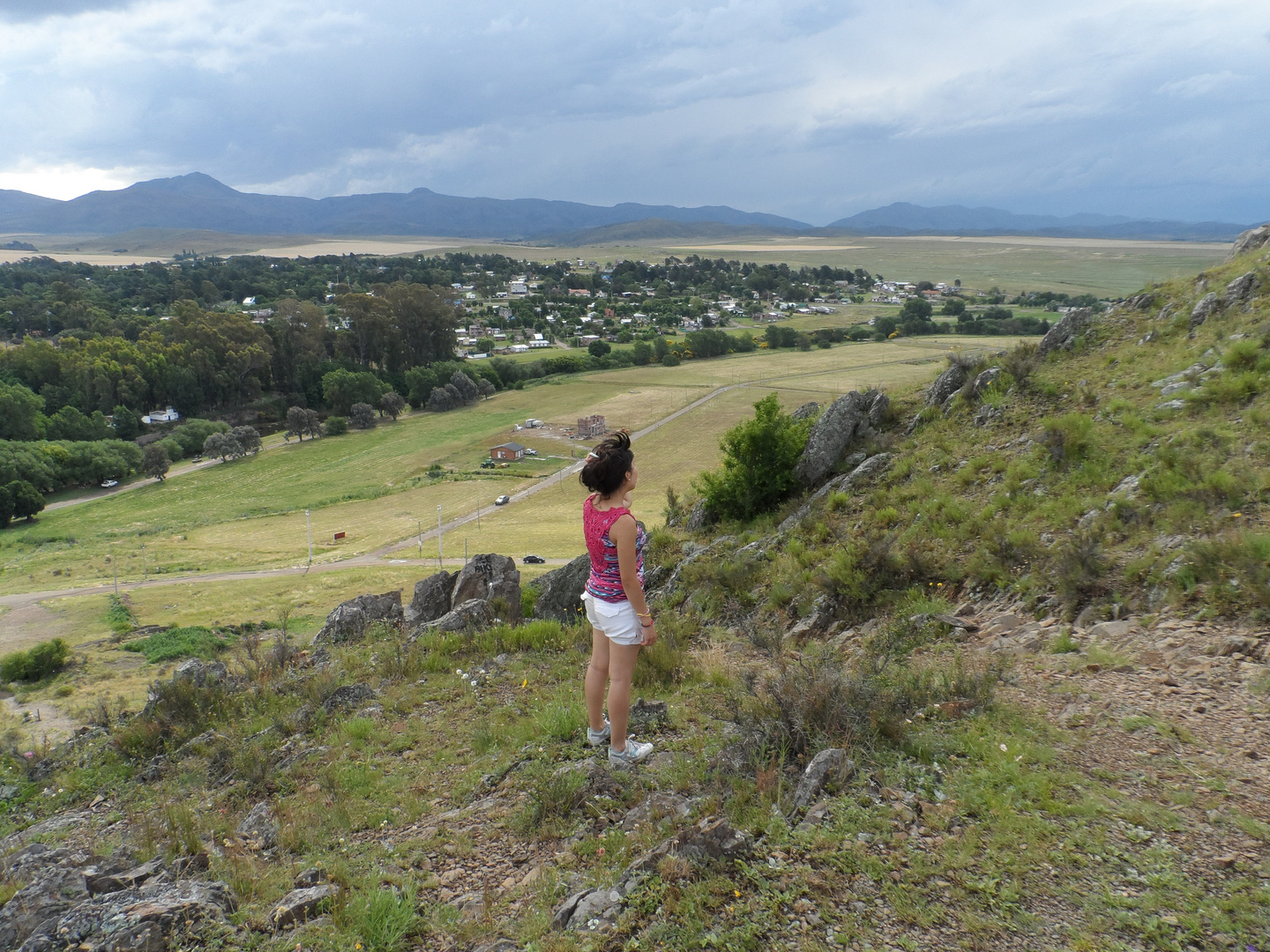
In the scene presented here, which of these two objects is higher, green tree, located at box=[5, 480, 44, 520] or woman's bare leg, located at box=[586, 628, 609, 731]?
woman's bare leg, located at box=[586, 628, 609, 731]

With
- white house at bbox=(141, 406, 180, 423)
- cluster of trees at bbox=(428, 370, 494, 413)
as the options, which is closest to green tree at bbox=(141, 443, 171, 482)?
white house at bbox=(141, 406, 180, 423)

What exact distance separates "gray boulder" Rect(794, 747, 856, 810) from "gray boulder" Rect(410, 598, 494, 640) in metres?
5.40

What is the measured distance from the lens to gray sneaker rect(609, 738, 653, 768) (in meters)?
4.82

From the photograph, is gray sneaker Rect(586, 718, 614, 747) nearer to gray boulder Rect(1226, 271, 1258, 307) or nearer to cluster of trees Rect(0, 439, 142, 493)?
gray boulder Rect(1226, 271, 1258, 307)

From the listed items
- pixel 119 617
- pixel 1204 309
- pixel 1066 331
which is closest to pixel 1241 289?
pixel 1204 309

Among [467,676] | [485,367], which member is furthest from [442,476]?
[467,676]

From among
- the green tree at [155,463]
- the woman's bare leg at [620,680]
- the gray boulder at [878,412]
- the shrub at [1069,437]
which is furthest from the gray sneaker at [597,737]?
the green tree at [155,463]

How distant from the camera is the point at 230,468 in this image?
62500 mm

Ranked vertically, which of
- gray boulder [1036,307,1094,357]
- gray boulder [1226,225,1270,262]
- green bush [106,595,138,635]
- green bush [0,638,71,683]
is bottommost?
green bush [106,595,138,635]

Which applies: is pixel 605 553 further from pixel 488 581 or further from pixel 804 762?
pixel 488 581

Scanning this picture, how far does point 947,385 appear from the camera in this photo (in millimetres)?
13250

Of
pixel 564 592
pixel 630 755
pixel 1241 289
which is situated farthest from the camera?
pixel 1241 289

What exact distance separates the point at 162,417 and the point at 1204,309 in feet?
289

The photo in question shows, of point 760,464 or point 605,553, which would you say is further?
point 760,464
